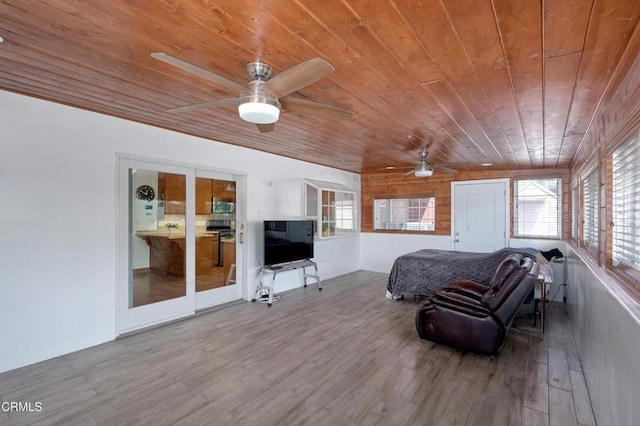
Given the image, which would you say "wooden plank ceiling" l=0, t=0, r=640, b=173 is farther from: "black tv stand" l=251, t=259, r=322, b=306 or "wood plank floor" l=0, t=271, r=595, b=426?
"black tv stand" l=251, t=259, r=322, b=306

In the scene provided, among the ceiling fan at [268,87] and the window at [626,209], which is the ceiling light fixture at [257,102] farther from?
the window at [626,209]

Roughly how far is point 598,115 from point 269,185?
418cm

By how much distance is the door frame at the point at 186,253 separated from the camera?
350 cm

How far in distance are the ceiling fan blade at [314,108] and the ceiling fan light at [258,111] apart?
0.19 meters

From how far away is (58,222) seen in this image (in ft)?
9.92

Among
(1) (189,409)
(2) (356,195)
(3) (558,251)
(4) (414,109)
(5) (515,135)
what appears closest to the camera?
(1) (189,409)

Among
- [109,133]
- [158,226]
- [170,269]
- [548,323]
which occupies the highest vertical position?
[109,133]

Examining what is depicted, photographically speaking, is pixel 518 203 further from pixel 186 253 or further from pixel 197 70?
pixel 197 70

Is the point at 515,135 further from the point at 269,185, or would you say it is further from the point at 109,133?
the point at 109,133

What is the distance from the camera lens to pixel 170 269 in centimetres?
408

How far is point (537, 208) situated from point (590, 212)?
2.66 metres

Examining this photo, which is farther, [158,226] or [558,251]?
[558,251]

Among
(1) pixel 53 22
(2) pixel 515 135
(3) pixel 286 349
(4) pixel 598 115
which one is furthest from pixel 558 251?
(1) pixel 53 22

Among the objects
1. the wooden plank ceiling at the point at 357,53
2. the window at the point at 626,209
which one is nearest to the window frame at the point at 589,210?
A: the wooden plank ceiling at the point at 357,53
